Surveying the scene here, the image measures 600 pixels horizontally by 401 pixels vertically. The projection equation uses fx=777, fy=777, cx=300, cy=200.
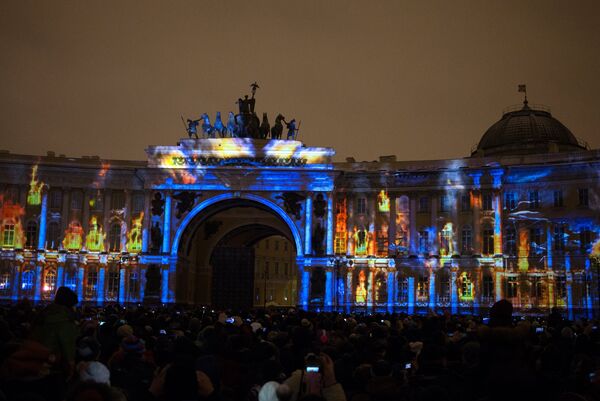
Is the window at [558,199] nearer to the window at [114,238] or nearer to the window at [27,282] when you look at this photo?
the window at [114,238]

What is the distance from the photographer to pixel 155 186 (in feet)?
235

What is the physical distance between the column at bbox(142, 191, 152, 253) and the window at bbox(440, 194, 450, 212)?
26.7 m

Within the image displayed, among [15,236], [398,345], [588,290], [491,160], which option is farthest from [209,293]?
[398,345]

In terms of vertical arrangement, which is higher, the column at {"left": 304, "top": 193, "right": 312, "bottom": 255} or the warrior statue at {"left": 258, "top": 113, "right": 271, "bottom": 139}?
the warrior statue at {"left": 258, "top": 113, "right": 271, "bottom": 139}

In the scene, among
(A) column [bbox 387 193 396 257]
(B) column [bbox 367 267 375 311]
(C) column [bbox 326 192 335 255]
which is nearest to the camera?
(B) column [bbox 367 267 375 311]

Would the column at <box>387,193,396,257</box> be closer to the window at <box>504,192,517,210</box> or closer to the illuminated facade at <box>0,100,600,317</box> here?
the illuminated facade at <box>0,100,600,317</box>

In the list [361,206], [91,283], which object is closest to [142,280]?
[91,283]

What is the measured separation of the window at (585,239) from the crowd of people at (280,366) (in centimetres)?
4639

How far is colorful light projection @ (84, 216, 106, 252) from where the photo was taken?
7188 centimetres

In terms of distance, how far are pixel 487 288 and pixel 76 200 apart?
38340 millimetres

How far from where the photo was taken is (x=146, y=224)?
7156 cm

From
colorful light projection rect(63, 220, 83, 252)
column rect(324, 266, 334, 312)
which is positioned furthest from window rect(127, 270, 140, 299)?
column rect(324, 266, 334, 312)

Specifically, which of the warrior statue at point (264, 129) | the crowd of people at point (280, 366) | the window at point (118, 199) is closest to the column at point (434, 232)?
the warrior statue at point (264, 129)

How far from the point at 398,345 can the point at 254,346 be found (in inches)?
158
